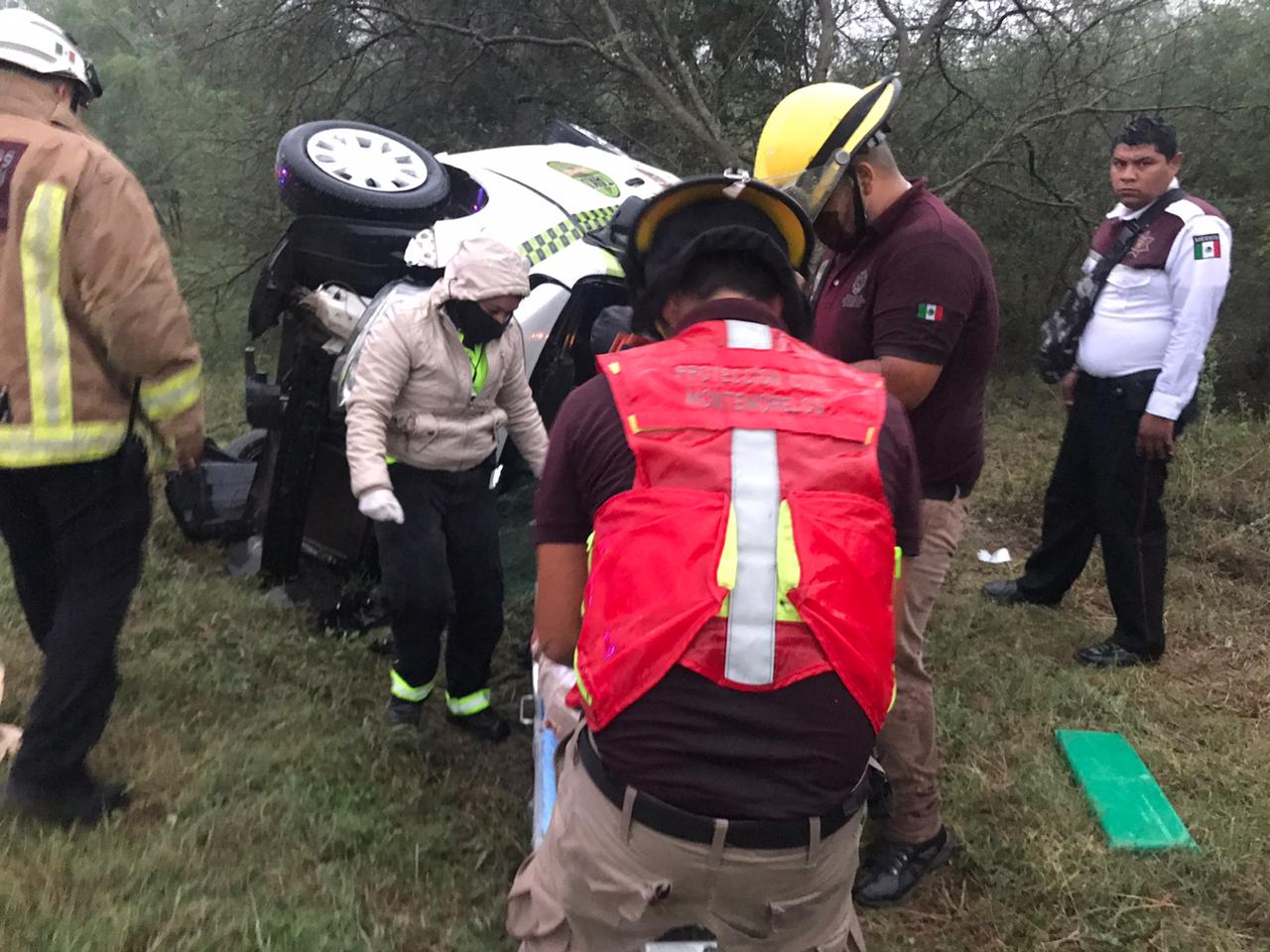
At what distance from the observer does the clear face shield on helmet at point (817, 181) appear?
8.02 ft

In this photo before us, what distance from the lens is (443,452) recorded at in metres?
3.15

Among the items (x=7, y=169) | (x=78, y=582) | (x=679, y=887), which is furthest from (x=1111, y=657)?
(x=7, y=169)

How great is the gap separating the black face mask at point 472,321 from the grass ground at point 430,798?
1.35m

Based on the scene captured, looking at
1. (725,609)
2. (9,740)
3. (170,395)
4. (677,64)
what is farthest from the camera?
(677,64)

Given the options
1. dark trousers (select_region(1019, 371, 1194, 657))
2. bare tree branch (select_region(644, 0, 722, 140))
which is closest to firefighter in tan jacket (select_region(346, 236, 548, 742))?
dark trousers (select_region(1019, 371, 1194, 657))

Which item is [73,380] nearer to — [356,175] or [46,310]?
[46,310]

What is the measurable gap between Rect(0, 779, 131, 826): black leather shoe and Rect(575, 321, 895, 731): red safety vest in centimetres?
200

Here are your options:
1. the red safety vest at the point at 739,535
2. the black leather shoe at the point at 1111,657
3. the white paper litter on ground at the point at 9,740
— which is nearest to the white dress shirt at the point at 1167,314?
the black leather shoe at the point at 1111,657

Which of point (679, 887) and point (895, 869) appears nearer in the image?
point (679, 887)

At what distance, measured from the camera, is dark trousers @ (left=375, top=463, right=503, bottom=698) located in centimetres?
312

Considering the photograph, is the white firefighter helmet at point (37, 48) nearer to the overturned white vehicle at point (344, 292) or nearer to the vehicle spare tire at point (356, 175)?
the overturned white vehicle at point (344, 292)

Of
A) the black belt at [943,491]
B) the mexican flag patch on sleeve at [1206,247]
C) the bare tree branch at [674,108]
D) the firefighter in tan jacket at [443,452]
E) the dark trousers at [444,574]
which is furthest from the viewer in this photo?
the bare tree branch at [674,108]

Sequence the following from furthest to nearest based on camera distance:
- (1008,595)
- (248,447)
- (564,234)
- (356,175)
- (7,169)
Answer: (248,447) → (1008,595) → (564,234) → (356,175) → (7,169)

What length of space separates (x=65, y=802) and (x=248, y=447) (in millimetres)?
2940
